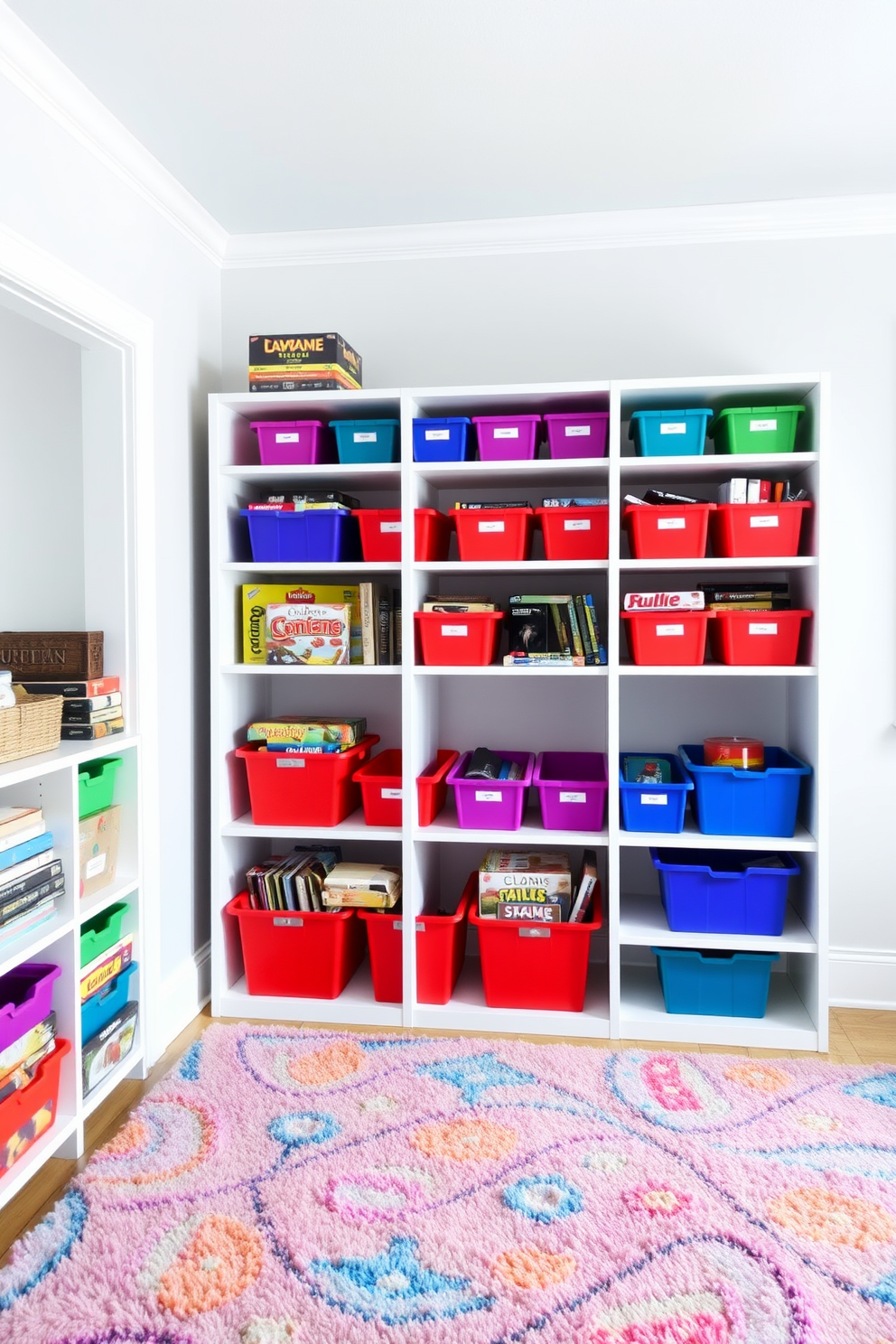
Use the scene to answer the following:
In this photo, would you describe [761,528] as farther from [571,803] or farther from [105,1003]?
[105,1003]

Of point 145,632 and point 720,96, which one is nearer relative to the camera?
point 720,96

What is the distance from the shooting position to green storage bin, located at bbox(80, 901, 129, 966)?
7.54ft

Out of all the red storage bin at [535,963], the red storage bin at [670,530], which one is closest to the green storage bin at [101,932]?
the red storage bin at [535,963]

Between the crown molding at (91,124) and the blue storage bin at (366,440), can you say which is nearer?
the crown molding at (91,124)

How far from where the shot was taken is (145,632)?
256 centimetres

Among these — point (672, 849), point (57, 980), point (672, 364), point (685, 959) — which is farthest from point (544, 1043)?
point (672, 364)

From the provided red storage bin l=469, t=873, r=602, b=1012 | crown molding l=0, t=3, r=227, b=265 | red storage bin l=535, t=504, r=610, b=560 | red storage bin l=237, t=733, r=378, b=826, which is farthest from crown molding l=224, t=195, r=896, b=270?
red storage bin l=469, t=873, r=602, b=1012

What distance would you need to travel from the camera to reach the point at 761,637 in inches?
104

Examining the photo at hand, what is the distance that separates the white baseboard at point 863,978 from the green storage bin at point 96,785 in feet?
7.68

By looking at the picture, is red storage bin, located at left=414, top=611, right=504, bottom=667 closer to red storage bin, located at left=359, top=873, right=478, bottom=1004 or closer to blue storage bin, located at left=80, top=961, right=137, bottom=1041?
red storage bin, located at left=359, top=873, right=478, bottom=1004

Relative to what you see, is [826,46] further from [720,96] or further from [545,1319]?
[545,1319]

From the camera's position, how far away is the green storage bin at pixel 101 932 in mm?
2299

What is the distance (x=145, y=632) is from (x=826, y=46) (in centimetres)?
225

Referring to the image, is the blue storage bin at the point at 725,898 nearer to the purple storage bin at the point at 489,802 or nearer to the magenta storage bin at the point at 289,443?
the purple storage bin at the point at 489,802
